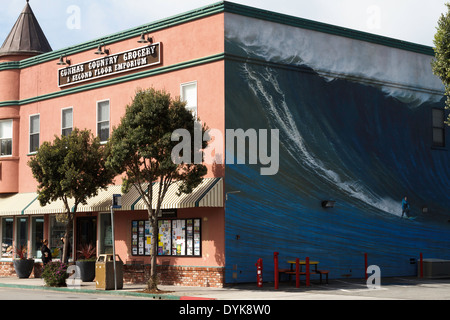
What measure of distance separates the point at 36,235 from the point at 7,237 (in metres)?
2.14

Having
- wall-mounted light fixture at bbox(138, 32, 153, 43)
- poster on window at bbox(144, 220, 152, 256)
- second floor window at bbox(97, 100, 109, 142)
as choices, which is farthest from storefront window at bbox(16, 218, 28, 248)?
wall-mounted light fixture at bbox(138, 32, 153, 43)

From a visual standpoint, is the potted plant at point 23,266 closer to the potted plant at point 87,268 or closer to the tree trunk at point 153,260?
the potted plant at point 87,268

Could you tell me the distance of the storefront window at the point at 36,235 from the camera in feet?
111

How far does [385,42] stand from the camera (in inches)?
1222

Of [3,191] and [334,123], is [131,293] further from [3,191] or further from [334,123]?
[3,191]

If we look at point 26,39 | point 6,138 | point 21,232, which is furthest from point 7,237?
point 26,39

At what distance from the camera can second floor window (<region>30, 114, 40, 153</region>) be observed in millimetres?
34125

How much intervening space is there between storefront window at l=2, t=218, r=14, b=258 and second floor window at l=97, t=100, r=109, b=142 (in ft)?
24.6

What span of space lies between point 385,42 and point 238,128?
886cm

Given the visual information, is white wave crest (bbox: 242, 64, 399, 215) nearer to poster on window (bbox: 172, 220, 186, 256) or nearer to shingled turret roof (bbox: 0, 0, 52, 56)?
poster on window (bbox: 172, 220, 186, 256)

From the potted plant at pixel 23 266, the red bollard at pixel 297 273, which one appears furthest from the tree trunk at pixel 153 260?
the potted plant at pixel 23 266

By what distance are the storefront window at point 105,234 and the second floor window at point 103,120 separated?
3248 mm
